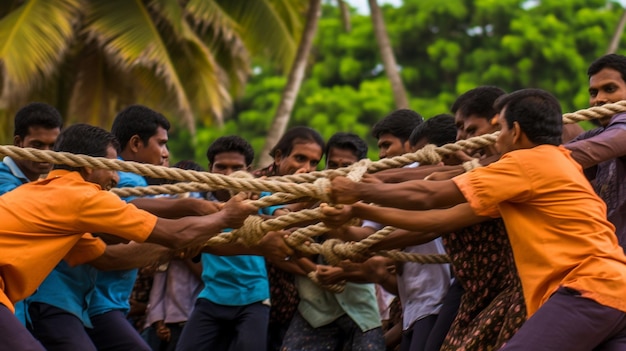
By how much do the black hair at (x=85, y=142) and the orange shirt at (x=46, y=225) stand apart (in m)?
0.38

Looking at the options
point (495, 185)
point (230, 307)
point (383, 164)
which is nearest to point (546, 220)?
point (495, 185)

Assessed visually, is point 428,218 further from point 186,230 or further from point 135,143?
point 135,143

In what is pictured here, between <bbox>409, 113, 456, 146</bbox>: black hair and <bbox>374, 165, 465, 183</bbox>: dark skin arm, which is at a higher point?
<bbox>409, 113, 456, 146</bbox>: black hair

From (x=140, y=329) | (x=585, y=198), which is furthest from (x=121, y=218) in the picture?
(x=140, y=329)

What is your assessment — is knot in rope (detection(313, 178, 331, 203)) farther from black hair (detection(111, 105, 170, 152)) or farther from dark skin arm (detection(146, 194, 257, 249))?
black hair (detection(111, 105, 170, 152))

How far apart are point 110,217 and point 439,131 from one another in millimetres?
2031

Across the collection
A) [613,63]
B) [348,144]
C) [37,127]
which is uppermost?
[37,127]

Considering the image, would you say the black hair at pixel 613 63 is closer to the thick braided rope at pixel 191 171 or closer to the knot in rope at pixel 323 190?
the thick braided rope at pixel 191 171

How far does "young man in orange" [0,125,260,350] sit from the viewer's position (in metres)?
4.83

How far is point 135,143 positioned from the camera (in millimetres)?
6422

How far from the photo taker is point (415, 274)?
6219 millimetres

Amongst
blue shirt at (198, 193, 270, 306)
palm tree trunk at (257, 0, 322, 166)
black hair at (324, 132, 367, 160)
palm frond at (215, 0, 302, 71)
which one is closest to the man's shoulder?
blue shirt at (198, 193, 270, 306)

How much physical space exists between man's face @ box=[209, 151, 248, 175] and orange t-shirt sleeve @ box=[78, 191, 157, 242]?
1763mm

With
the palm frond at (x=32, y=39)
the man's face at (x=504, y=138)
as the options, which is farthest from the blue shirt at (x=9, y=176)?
the palm frond at (x=32, y=39)
